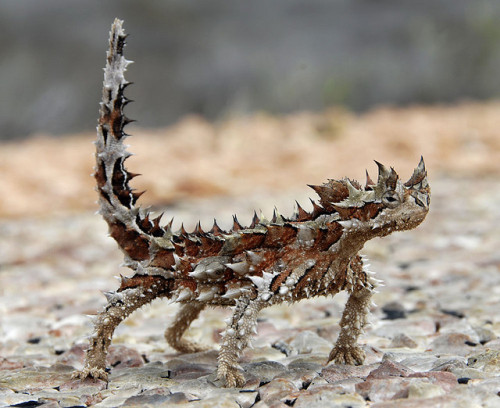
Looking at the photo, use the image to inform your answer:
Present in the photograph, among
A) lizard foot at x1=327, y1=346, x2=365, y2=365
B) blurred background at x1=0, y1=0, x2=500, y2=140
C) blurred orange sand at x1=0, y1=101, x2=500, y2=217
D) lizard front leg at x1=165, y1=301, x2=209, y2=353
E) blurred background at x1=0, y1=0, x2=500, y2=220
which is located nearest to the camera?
lizard foot at x1=327, y1=346, x2=365, y2=365

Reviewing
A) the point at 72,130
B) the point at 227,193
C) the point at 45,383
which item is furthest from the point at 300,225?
the point at 72,130

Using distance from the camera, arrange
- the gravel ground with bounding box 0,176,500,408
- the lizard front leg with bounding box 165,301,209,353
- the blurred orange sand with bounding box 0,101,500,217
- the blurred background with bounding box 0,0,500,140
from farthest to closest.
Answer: the blurred background with bounding box 0,0,500,140, the blurred orange sand with bounding box 0,101,500,217, the lizard front leg with bounding box 165,301,209,353, the gravel ground with bounding box 0,176,500,408

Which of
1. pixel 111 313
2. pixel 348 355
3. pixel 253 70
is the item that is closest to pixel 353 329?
pixel 348 355

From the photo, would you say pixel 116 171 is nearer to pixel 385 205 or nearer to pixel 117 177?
pixel 117 177

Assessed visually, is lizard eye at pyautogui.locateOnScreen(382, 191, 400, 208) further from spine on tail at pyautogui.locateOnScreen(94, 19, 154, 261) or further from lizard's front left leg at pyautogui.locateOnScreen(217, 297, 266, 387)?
spine on tail at pyautogui.locateOnScreen(94, 19, 154, 261)

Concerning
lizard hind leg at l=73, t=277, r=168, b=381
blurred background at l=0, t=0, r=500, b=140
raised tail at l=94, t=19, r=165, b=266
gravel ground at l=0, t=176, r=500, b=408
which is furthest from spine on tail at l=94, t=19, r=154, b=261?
blurred background at l=0, t=0, r=500, b=140

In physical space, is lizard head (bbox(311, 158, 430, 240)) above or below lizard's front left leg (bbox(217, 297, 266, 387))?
above

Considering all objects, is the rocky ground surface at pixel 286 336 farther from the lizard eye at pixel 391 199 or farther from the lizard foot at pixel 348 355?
the lizard eye at pixel 391 199

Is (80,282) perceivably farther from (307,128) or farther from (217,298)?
(307,128)
